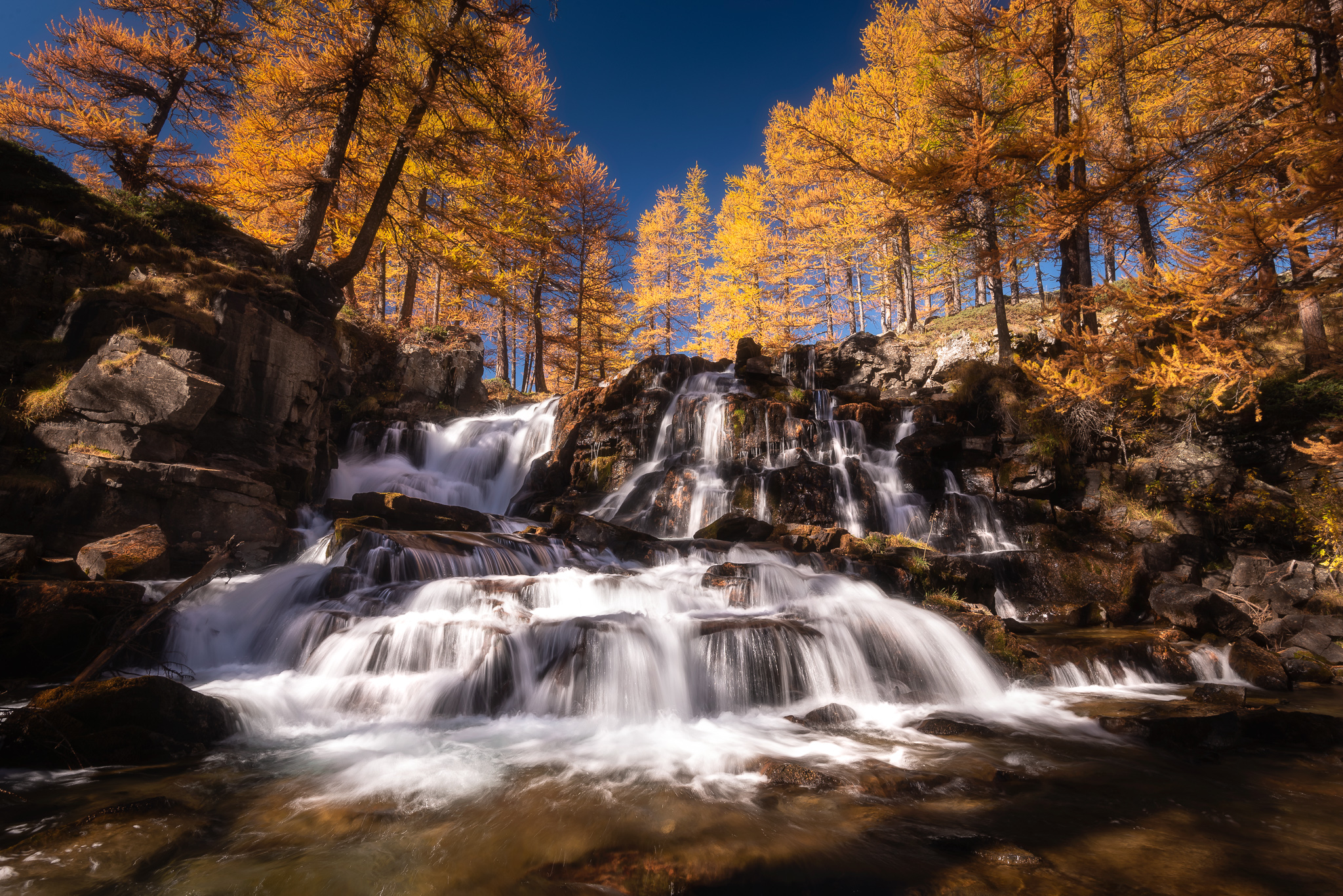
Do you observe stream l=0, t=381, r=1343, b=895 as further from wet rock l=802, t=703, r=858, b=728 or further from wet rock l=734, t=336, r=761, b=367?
wet rock l=734, t=336, r=761, b=367

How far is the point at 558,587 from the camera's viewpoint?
307 inches

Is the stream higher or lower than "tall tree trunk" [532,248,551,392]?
lower

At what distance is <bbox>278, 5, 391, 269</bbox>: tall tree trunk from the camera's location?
11.3 metres

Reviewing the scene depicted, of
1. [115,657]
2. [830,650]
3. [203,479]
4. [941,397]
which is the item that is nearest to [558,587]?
[830,650]

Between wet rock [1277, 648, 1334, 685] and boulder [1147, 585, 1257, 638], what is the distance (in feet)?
2.95

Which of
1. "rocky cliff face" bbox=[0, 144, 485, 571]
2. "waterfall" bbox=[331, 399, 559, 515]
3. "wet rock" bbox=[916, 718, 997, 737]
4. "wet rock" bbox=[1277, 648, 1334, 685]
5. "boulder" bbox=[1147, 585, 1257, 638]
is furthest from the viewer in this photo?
"waterfall" bbox=[331, 399, 559, 515]

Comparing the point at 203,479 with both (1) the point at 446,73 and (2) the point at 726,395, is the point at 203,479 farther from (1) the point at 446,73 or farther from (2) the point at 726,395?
(2) the point at 726,395

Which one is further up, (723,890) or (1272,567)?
(1272,567)

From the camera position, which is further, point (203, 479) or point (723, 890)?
point (203, 479)

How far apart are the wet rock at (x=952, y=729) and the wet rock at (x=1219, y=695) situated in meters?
2.59

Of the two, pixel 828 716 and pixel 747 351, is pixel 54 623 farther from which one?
pixel 747 351

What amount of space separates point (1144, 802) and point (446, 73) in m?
16.6

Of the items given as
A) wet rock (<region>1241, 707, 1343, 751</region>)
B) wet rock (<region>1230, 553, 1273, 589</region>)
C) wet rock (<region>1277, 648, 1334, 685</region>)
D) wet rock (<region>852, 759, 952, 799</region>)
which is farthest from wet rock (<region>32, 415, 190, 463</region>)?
wet rock (<region>1230, 553, 1273, 589</region>)

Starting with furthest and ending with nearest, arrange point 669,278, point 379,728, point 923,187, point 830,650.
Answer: point 669,278
point 923,187
point 830,650
point 379,728
